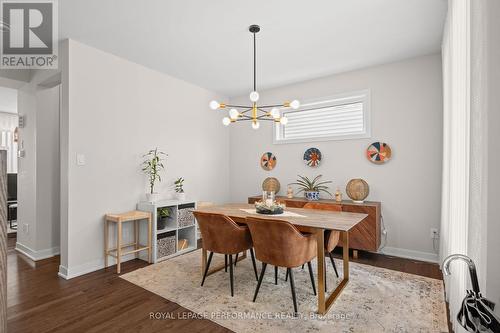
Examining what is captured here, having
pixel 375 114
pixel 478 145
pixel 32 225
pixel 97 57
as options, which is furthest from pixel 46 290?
pixel 375 114

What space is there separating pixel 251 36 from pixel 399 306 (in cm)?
307

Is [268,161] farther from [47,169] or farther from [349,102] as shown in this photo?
[47,169]

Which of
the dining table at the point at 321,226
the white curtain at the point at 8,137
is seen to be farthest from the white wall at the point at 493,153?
the white curtain at the point at 8,137

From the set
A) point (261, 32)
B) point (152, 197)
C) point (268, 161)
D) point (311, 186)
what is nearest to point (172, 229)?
point (152, 197)

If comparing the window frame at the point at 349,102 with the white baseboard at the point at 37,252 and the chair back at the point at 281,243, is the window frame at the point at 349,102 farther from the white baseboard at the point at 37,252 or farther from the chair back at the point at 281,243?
the white baseboard at the point at 37,252

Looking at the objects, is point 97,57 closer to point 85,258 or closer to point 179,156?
point 179,156

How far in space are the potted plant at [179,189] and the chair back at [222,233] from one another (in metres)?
1.58

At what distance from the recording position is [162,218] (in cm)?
375

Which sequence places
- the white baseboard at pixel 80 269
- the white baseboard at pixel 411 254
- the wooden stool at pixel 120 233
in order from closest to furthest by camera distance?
the white baseboard at pixel 80 269, the wooden stool at pixel 120 233, the white baseboard at pixel 411 254

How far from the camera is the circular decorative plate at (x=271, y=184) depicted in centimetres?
468

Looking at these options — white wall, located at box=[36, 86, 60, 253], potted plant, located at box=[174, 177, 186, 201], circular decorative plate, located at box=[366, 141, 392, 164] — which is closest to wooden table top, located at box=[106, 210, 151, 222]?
potted plant, located at box=[174, 177, 186, 201]

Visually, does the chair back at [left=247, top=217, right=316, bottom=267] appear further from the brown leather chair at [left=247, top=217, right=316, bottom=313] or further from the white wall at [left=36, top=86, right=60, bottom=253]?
the white wall at [left=36, top=86, right=60, bottom=253]

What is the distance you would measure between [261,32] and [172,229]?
9.12 ft

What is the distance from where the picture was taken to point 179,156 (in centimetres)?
440
